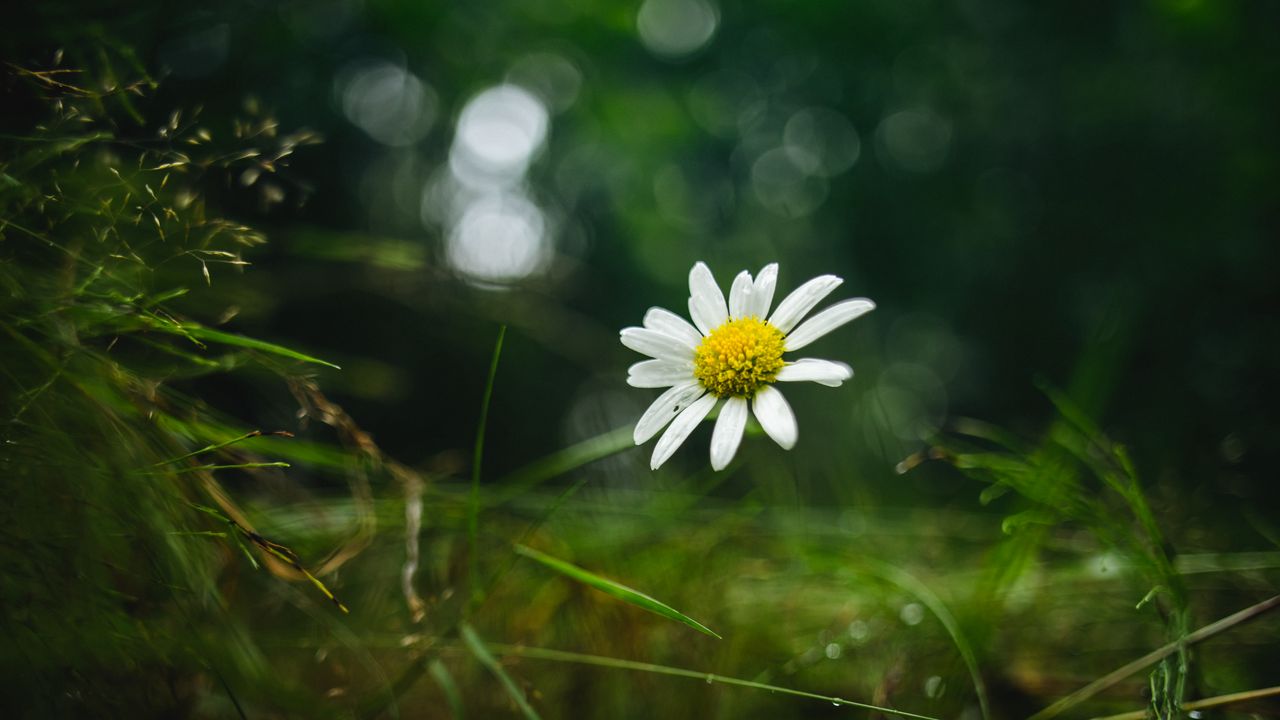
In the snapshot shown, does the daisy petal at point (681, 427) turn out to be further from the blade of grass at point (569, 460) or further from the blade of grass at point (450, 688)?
the blade of grass at point (450, 688)

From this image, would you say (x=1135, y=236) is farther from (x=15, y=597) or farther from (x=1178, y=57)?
(x=15, y=597)

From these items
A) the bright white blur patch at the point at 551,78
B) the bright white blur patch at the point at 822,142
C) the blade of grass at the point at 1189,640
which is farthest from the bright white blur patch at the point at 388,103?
the blade of grass at the point at 1189,640

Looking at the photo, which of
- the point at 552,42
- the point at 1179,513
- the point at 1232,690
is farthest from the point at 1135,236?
the point at 552,42

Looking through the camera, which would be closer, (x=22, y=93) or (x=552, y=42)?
(x=22, y=93)

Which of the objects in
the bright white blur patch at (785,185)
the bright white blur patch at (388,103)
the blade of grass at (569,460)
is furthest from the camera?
the bright white blur patch at (785,185)

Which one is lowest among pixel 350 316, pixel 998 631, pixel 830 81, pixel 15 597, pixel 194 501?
pixel 15 597

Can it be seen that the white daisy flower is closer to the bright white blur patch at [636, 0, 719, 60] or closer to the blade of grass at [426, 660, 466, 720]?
the blade of grass at [426, 660, 466, 720]

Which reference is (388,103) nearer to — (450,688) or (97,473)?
(97,473)

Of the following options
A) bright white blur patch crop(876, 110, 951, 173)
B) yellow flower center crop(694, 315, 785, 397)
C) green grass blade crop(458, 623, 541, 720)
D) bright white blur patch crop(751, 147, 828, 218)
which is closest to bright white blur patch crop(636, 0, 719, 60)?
bright white blur patch crop(751, 147, 828, 218)
